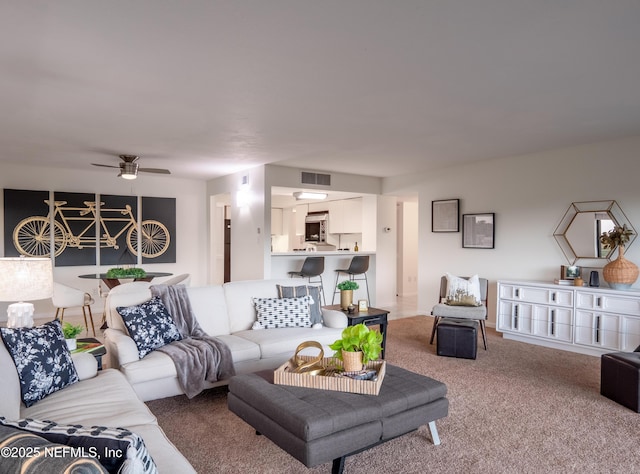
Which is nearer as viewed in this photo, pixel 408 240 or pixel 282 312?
pixel 282 312

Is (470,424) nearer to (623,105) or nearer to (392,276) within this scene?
(623,105)

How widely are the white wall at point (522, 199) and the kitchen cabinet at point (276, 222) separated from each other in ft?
14.8

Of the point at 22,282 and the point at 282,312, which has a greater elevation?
the point at 22,282

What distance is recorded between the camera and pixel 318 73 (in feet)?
9.63

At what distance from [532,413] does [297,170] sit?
482 cm

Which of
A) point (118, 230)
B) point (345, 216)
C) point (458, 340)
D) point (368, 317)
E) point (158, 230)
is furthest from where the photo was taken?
point (345, 216)

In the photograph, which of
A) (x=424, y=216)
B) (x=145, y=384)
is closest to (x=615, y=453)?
(x=145, y=384)

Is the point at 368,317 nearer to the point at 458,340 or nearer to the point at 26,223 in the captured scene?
the point at 458,340

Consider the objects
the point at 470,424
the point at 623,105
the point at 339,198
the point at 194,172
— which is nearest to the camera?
the point at 470,424

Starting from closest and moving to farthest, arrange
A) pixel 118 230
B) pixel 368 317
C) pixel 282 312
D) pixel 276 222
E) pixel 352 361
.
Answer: pixel 352 361 → pixel 282 312 → pixel 368 317 → pixel 118 230 → pixel 276 222

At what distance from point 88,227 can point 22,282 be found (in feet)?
17.3

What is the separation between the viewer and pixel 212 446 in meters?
2.58

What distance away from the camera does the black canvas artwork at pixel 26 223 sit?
6559mm

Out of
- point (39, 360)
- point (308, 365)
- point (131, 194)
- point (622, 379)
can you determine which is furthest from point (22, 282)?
point (131, 194)
